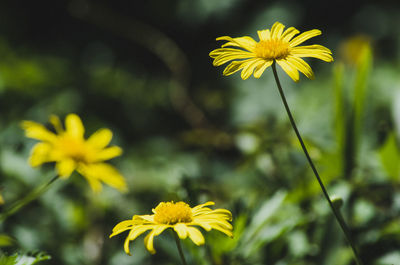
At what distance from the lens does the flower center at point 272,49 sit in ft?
1.65

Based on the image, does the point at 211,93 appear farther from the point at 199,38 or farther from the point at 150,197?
the point at 150,197

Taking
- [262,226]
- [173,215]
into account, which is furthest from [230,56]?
[262,226]

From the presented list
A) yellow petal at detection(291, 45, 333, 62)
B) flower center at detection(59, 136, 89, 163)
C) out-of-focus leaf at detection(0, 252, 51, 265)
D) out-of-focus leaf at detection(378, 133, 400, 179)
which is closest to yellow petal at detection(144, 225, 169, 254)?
out-of-focus leaf at detection(0, 252, 51, 265)

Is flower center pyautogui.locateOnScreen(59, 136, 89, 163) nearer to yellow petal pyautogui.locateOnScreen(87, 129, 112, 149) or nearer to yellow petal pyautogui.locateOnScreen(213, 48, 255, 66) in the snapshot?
yellow petal pyautogui.locateOnScreen(87, 129, 112, 149)

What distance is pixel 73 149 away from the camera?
2.60 feet

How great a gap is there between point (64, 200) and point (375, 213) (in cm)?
64

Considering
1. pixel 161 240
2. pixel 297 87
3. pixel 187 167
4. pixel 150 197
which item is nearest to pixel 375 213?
pixel 161 240

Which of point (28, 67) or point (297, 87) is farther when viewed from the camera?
point (297, 87)

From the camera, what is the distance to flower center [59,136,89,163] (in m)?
0.78

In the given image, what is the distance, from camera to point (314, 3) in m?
1.90

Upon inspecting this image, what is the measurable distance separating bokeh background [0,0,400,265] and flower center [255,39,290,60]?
259 millimetres

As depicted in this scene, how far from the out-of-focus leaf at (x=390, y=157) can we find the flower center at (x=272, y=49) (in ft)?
1.17

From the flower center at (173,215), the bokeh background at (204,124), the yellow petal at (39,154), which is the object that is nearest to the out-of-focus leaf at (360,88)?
the bokeh background at (204,124)

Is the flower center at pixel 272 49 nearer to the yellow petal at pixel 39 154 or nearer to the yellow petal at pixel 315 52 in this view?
the yellow petal at pixel 315 52
